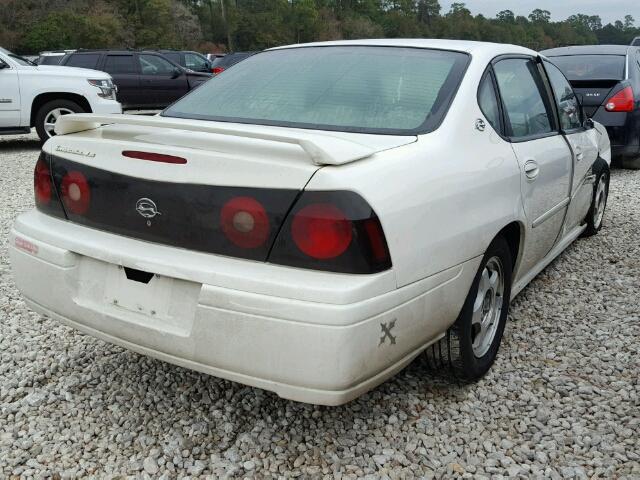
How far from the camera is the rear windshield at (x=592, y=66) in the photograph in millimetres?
7965

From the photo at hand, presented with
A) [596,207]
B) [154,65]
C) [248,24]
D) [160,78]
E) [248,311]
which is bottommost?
[596,207]

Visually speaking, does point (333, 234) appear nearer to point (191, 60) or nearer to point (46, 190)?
point (46, 190)

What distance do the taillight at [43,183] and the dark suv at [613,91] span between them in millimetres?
6501

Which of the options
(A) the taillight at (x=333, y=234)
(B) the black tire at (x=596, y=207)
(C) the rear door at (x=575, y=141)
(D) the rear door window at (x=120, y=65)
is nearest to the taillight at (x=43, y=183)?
(A) the taillight at (x=333, y=234)

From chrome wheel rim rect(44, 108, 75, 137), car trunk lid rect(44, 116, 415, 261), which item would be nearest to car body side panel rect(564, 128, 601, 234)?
car trunk lid rect(44, 116, 415, 261)

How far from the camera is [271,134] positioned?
2.15m

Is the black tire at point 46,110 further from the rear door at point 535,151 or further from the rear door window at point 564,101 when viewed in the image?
the rear door at point 535,151

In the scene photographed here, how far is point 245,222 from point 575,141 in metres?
2.53

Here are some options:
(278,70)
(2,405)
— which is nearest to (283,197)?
(278,70)

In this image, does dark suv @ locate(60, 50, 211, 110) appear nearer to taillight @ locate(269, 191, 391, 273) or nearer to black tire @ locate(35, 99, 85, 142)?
black tire @ locate(35, 99, 85, 142)

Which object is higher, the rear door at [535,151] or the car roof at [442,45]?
the car roof at [442,45]

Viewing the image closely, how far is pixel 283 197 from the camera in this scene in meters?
2.01

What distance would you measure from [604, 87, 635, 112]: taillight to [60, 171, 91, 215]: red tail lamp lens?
6819 mm

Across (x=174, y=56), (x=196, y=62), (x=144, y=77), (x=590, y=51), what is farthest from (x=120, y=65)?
(x=590, y=51)
